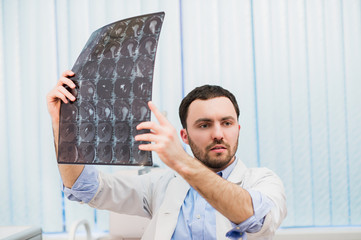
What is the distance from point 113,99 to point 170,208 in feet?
2.10

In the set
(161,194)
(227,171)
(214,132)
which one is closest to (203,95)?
(214,132)

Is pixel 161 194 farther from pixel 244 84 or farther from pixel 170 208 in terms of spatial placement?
pixel 244 84

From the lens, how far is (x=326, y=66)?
8.86 ft

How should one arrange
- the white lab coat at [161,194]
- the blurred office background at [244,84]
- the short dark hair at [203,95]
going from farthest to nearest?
the blurred office background at [244,84], the short dark hair at [203,95], the white lab coat at [161,194]

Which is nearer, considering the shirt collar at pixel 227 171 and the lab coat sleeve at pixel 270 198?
the lab coat sleeve at pixel 270 198

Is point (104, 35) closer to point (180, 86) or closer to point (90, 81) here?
point (90, 81)

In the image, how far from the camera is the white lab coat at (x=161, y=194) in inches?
54.4

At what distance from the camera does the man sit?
1.14 metres

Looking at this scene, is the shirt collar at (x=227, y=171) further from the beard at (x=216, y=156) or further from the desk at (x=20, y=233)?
the desk at (x=20, y=233)

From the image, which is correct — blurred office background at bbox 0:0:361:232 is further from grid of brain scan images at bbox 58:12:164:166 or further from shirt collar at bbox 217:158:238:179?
grid of brain scan images at bbox 58:12:164:166

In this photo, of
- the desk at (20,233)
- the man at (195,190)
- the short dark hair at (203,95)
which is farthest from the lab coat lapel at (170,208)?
the desk at (20,233)

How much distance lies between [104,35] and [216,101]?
59cm

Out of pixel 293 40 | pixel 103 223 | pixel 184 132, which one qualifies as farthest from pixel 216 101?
pixel 103 223

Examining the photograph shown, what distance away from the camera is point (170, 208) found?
1510mm
